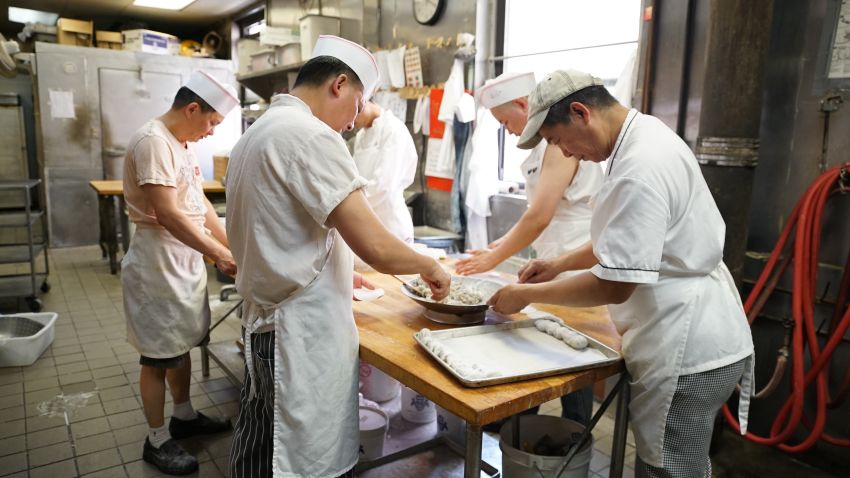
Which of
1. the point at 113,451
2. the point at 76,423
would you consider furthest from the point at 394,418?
the point at 76,423

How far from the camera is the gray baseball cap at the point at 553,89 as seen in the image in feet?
4.97

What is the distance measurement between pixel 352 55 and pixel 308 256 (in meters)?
0.60

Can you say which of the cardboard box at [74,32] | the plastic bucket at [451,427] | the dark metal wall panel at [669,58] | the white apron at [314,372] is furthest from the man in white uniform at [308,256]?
the cardboard box at [74,32]

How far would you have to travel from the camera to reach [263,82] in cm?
738

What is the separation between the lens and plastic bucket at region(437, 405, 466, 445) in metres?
2.70

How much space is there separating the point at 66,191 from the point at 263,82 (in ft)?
9.38

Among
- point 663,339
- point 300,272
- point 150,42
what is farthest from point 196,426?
point 150,42

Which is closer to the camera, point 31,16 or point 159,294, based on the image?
point 159,294

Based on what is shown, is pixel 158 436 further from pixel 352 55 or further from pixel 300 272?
pixel 352 55

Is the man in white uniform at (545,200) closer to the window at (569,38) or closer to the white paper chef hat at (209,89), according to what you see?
the window at (569,38)

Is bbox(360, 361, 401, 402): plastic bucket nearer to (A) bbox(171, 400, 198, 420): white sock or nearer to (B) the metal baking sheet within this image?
(A) bbox(171, 400, 198, 420): white sock

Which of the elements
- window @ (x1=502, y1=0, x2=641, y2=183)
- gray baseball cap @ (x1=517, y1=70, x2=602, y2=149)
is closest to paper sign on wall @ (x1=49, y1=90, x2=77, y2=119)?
window @ (x1=502, y1=0, x2=641, y2=183)

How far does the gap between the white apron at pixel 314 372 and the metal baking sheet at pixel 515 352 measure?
0.80 ft

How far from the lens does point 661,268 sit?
1.53 meters
